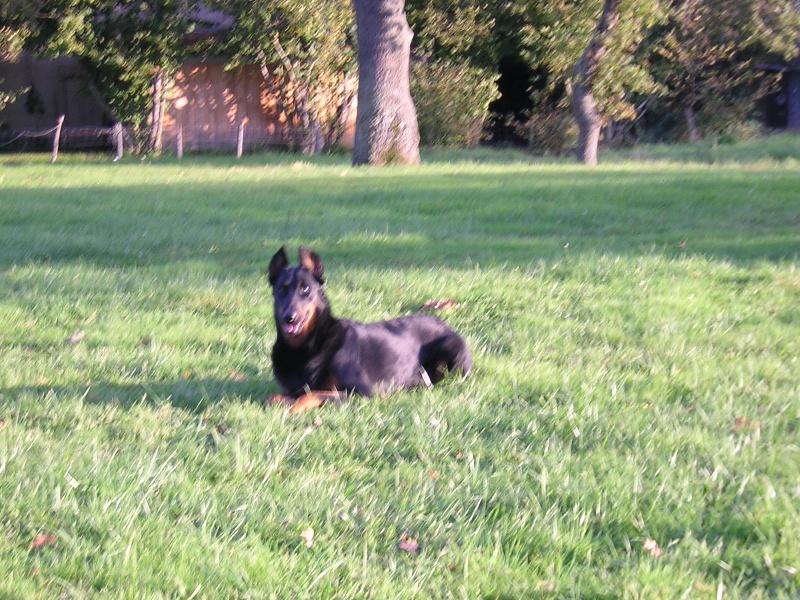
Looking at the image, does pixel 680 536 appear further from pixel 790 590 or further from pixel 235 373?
pixel 235 373

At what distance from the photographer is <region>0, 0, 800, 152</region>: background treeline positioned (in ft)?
87.1

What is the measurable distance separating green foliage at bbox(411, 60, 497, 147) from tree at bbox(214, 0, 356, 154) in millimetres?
2414

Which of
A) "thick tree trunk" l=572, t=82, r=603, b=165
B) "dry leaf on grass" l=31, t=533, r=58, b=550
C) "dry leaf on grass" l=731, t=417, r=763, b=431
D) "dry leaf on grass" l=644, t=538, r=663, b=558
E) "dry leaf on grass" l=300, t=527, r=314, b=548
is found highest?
"thick tree trunk" l=572, t=82, r=603, b=165

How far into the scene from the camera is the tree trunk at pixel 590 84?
2277cm

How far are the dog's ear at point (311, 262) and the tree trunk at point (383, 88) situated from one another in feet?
50.8

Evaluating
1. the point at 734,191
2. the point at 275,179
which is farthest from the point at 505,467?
the point at 275,179

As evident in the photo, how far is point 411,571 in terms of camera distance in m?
3.42

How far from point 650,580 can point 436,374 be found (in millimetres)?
2880

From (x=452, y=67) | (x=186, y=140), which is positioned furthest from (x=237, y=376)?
(x=452, y=67)

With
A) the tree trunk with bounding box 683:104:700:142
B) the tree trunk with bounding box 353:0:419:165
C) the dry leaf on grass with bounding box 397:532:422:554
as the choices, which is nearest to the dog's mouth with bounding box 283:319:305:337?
the dry leaf on grass with bounding box 397:532:422:554

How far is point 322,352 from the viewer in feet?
18.3

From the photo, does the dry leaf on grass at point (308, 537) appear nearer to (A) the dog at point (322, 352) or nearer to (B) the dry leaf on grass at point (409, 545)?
(B) the dry leaf on grass at point (409, 545)

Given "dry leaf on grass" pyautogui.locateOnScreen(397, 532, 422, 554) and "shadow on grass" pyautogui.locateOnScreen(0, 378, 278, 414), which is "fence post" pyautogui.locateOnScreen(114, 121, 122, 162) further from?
"dry leaf on grass" pyautogui.locateOnScreen(397, 532, 422, 554)

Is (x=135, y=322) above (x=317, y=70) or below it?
below
